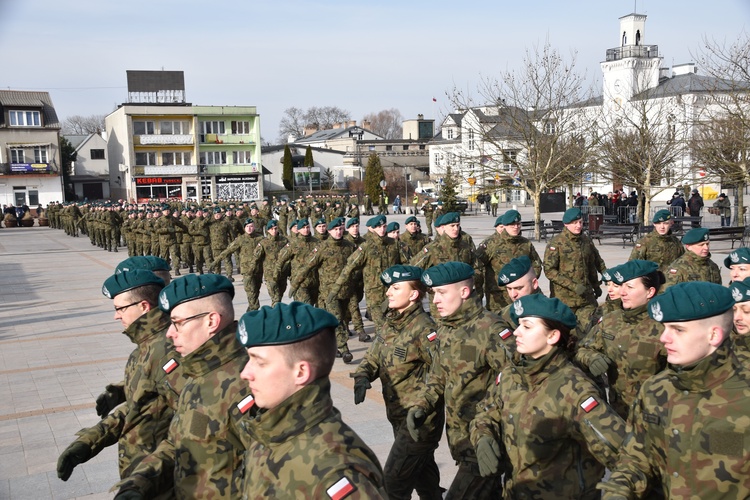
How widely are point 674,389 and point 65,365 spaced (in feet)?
33.7

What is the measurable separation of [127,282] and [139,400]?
0.87m

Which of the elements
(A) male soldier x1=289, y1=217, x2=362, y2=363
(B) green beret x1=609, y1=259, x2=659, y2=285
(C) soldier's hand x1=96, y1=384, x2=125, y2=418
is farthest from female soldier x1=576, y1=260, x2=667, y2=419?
(A) male soldier x1=289, y1=217, x2=362, y2=363

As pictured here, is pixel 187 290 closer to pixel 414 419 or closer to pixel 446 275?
pixel 414 419

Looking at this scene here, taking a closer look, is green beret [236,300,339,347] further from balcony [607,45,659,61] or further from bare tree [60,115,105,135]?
bare tree [60,115,105,135]

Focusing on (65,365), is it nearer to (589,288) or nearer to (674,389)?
(589,288)

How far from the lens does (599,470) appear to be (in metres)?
4.23

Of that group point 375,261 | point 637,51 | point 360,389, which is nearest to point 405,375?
point 360,389

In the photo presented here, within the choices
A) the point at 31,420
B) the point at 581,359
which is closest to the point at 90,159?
the point at 31,420

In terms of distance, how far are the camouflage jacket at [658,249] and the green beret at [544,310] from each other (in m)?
7.83

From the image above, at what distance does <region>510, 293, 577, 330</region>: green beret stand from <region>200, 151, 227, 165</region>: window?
66243 millimetres

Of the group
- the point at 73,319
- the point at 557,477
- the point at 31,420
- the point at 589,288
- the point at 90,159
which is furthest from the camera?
the point at 90,159

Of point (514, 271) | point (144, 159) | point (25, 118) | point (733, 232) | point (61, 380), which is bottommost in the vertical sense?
point (61, 380)

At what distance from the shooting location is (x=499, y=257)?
11.5 metres

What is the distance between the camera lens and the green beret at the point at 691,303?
347 cm
